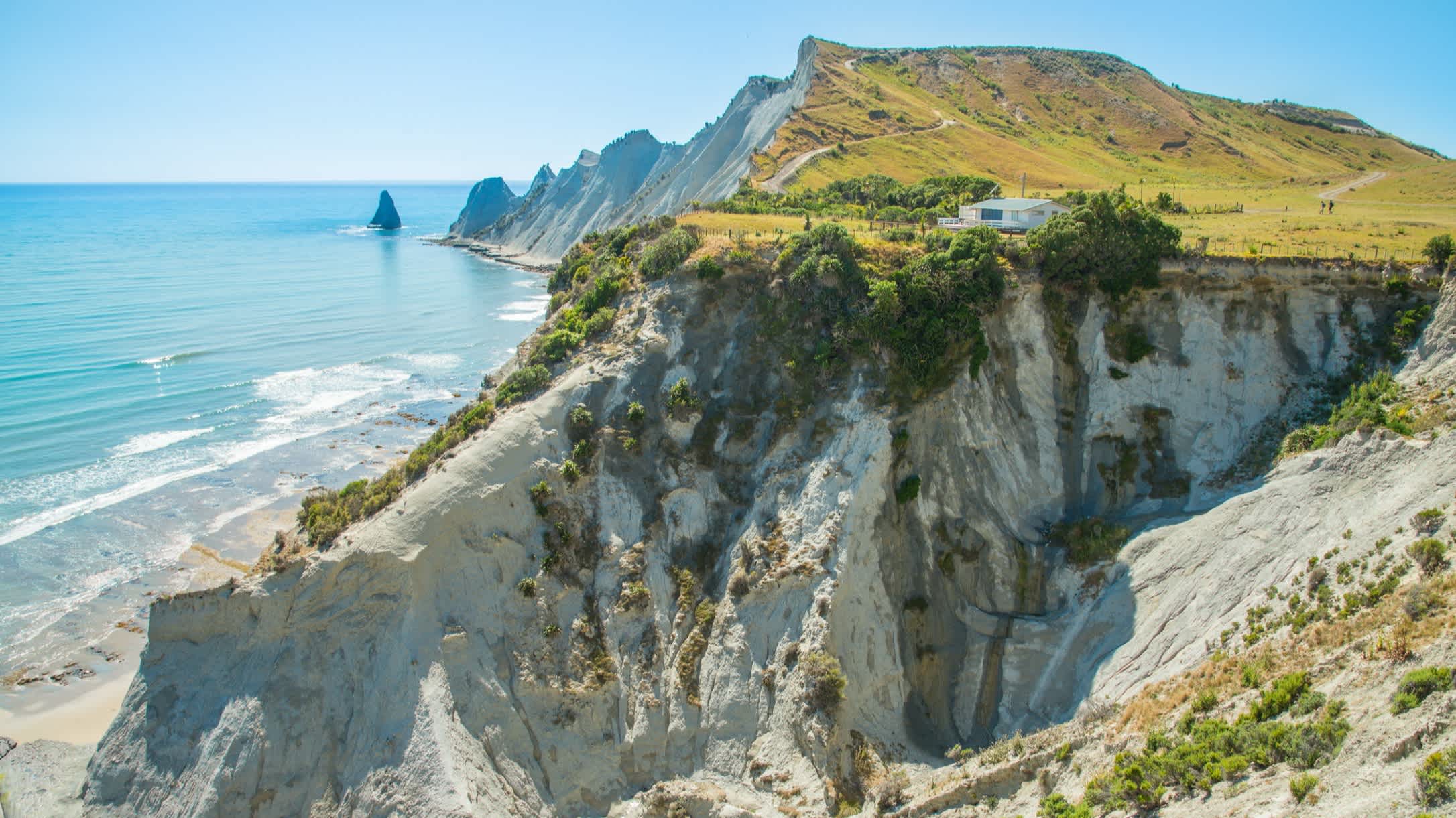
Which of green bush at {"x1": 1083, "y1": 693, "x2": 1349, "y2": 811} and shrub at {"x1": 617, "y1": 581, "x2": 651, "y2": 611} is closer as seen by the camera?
green bush at {"x1": 1083, "y1": 693, "x2": 1349, "y2": 811}

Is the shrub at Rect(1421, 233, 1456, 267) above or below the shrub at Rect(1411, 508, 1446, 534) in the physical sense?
above

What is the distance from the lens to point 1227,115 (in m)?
128

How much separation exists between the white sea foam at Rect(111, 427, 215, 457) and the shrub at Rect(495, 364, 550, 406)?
36.3m

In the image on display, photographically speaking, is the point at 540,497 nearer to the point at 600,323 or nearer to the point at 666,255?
the point at 600,323

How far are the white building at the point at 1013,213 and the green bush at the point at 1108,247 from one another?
16.7 feet

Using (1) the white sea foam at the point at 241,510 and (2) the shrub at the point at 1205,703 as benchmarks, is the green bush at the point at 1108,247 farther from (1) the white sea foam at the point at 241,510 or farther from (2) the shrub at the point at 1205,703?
(1) the white sea foam at the point at 241,510

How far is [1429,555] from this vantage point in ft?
73.7

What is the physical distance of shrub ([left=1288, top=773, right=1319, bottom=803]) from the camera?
594 inches

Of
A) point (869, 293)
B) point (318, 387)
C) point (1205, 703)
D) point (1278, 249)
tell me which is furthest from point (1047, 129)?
point (1205, 703)

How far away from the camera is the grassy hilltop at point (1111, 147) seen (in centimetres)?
5206

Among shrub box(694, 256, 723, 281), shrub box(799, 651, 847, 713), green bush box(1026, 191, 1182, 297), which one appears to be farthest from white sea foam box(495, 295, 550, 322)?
shrub box(799, 651, 847, 713)

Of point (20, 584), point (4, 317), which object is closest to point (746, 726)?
point (20, 584)

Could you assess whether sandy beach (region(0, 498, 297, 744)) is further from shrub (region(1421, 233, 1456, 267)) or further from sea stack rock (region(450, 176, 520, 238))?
sea stack rock (region(450, 176, 520, 238))

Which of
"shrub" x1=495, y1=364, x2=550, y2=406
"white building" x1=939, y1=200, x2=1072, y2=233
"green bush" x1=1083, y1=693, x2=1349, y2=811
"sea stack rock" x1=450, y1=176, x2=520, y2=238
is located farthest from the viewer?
"sea stack rock" x1=450, y1=176, x2=520, y2=238
